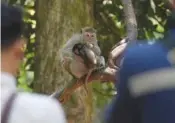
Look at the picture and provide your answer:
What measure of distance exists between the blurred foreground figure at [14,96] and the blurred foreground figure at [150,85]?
18 cm

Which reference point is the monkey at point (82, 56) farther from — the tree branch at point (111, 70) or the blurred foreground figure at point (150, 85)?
the blurred foreground figure at point (150, 85)

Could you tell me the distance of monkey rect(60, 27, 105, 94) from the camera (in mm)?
3045

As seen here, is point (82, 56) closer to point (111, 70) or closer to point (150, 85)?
point (111, 70)

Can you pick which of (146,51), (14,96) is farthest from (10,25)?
(146,51)

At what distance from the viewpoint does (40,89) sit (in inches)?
147

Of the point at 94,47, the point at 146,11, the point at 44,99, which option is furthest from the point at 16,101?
the point at 146,11

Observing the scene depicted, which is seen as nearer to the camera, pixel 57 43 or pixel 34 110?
pixel 34 110

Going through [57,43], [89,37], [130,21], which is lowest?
[57,43]

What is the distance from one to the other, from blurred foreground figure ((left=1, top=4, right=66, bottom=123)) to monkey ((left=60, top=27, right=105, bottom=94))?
1463 mm

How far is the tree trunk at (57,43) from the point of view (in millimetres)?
3729

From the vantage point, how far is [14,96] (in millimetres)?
1481

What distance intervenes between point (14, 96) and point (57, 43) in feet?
7.57

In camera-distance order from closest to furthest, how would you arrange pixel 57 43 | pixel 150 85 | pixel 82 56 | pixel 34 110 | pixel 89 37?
pixel 150 85, pixel 34 110, pixel 82 56, pixel 89 37, pixel 57 43

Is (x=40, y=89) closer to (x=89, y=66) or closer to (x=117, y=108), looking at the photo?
(x=89, y=66)
